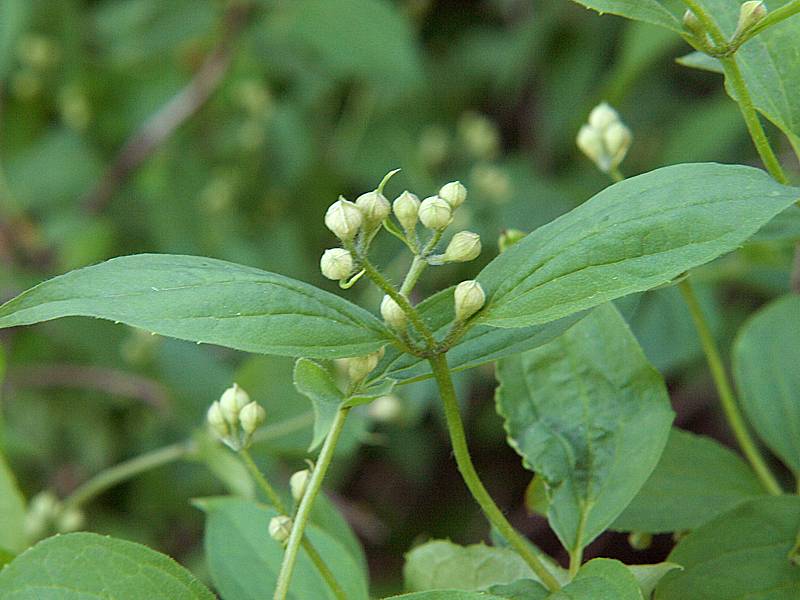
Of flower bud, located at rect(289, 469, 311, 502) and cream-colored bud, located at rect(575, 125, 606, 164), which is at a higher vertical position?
cream-colored bud, located at rect(575, 125, 606, 164)

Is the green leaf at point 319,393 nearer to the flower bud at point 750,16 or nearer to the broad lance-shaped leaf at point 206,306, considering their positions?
the broad lance-shaped leaf at point 206,306

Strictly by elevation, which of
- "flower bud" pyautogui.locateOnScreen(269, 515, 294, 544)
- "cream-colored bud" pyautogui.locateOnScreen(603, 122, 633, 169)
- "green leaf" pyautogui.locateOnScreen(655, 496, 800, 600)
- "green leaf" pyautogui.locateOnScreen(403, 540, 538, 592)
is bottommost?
"green leaf" pyautogui.locateOnScreen(403, 540, 538, 592)

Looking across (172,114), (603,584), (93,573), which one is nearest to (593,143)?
(603,584)

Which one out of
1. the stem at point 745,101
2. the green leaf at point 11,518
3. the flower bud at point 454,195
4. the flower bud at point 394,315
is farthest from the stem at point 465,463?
the green leaf at point 11,518

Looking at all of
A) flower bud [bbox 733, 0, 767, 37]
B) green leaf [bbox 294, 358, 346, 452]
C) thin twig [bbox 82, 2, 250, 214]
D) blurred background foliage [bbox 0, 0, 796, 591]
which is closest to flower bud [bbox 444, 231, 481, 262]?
green leaf [bbox 294, 358, 346, 452]

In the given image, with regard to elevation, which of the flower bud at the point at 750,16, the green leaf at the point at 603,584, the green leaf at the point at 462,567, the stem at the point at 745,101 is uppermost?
the flower bud at the point at 750,16

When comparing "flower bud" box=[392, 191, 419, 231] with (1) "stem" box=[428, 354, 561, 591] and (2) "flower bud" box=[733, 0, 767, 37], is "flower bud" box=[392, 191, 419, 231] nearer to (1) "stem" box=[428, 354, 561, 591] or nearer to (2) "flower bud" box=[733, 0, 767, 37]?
(1) "stem" box=[428, 354, 561, 591]
